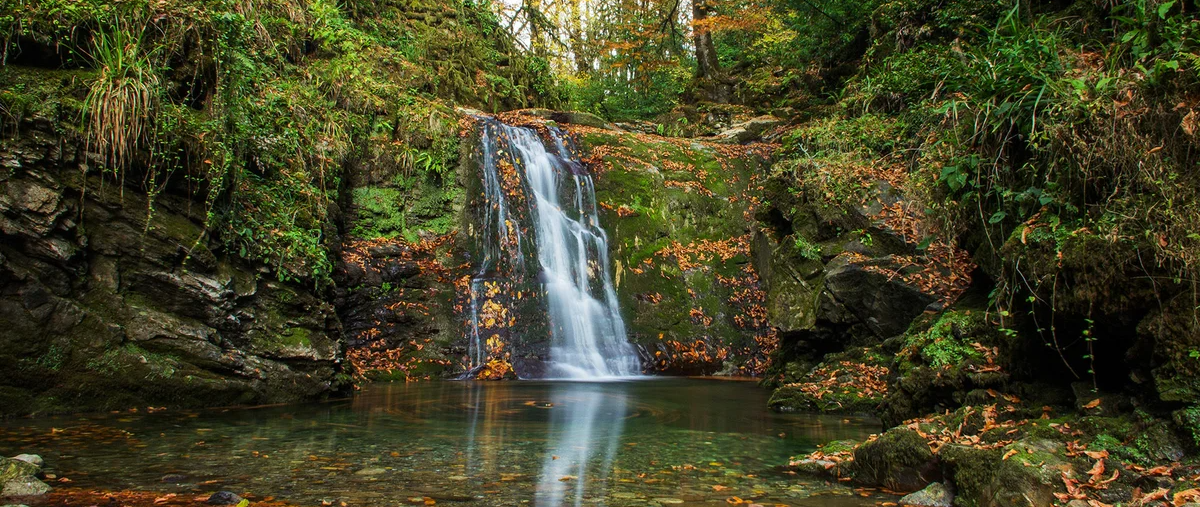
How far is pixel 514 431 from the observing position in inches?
200

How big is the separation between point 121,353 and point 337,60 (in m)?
7.90

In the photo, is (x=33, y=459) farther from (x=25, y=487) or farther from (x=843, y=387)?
(x=843, y=387)

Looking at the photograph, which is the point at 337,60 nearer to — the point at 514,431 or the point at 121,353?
the point at 121,353

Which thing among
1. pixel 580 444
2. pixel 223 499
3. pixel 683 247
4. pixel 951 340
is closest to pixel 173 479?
pixel 223 499

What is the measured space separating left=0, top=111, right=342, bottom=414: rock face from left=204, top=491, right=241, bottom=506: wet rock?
10.8 feet

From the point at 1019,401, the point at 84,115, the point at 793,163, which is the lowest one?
the point at 1019,401

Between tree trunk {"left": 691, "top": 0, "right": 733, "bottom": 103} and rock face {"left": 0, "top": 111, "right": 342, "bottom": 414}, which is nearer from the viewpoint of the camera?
rock face {"left": 0, "top": 111, "right": 342, "bottom": 414}

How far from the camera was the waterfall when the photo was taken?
10.8 meters

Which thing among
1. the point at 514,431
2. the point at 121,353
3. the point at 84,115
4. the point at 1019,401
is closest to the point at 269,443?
the point at 514,431

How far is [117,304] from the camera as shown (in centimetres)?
542

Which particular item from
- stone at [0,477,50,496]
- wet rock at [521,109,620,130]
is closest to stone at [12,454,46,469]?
stone at [0,477,50,496]

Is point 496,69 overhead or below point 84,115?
overhead

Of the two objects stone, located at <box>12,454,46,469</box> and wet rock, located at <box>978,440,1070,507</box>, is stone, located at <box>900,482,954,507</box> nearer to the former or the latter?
wet rock, located at <box>978,440,1070,507</box>

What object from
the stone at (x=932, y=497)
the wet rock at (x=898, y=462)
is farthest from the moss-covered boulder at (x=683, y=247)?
the stone at (x=932, y=497)
